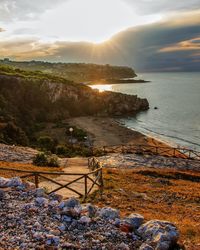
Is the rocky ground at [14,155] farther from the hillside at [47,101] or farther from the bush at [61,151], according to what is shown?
the hillside at [47,101]

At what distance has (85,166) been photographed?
32094mm

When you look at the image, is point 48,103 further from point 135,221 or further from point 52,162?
point 135,221

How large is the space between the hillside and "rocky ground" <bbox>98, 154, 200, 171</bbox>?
3276 cm

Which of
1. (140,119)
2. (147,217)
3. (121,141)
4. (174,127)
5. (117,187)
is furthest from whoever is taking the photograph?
(140,119)

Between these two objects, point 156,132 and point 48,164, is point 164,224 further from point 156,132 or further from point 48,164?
point 156,132

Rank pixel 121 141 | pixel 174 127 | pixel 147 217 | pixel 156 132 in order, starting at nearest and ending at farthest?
pixel 147 217, pixel 121 141, pixel 156 132, pixel 174 127

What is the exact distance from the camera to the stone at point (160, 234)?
10486 millimetres

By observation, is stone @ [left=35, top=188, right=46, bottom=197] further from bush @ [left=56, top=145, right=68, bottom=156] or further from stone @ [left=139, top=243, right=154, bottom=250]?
bush @ [left=56, top=145, right=68, bottom=156]

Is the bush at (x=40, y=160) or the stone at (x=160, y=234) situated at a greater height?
the stone at (x=160, y=234)

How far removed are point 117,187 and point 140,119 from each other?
81.3 meters

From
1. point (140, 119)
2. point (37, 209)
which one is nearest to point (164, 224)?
point (37, 209)

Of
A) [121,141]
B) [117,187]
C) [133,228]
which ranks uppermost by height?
[133,228]

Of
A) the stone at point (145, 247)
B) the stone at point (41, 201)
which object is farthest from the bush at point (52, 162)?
the stone at point (145, 247)

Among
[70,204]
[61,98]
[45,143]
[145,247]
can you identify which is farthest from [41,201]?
[61,98]
